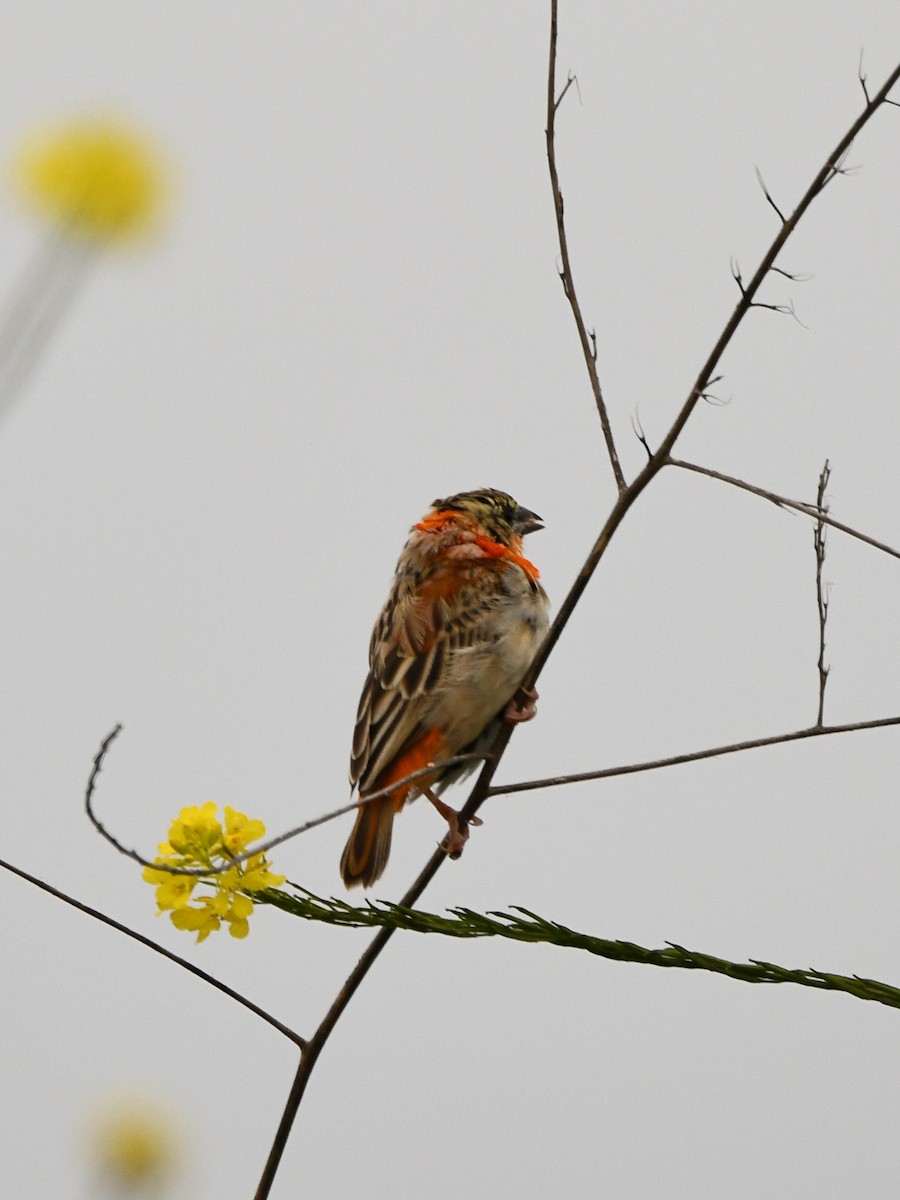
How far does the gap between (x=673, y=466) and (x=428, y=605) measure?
1.09 meters

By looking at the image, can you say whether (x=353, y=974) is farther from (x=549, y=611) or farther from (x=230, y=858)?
(x=549, y=611)

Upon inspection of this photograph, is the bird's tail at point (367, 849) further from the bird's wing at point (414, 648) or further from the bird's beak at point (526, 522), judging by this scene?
the bird's beak at point (526, 522)

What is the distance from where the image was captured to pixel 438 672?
8.07 ft

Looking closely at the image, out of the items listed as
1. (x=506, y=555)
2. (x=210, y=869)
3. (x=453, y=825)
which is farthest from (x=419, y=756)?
(x=210, y=869)

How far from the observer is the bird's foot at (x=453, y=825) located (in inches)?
80.3

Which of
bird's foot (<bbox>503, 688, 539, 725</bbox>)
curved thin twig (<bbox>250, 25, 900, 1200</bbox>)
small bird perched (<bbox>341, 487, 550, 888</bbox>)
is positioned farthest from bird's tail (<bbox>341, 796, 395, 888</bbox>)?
curved thin twig (<bbox>250, 25, 900, 1200</bbox>)

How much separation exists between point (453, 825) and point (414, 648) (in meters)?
0.45

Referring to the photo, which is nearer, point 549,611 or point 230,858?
point 230,858

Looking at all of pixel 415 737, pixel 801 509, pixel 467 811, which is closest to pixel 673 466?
pixel 801 509

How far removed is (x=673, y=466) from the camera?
1.53m

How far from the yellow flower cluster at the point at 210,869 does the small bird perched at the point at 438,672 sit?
815 mm

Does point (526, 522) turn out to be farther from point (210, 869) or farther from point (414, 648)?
point (210, 869)

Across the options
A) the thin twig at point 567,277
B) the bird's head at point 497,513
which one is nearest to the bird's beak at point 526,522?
the bird's head at point 497,513

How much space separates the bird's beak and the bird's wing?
0.73 ft
